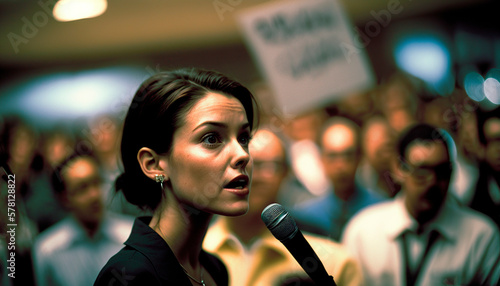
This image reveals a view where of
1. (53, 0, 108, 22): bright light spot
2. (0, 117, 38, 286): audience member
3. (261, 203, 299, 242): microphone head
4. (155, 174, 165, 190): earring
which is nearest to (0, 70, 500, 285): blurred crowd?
(0, 117, 38, 286): audience member

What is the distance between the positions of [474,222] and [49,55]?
1.29m

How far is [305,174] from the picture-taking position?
136cm

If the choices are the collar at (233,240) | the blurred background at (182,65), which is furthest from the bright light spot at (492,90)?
the collar at (233,240)

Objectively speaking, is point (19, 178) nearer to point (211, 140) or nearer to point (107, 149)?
point (107, 149)

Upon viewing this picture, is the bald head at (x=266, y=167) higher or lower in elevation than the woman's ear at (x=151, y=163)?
lower

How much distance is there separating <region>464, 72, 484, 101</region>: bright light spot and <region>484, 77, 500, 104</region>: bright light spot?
1cm

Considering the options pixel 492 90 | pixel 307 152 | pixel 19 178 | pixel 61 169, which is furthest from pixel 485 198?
pixel 19 178

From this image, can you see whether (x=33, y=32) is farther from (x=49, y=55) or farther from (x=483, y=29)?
(x=483, y=29)

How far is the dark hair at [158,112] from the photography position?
2.88 ft

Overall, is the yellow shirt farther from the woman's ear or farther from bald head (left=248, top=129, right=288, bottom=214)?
the woman's ear

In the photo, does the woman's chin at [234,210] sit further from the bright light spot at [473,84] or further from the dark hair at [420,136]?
the bright light spot at [473,84]

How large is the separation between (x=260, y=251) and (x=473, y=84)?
781 millimetres

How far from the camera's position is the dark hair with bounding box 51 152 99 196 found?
128 cm

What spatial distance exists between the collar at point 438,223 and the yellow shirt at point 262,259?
19 cm
